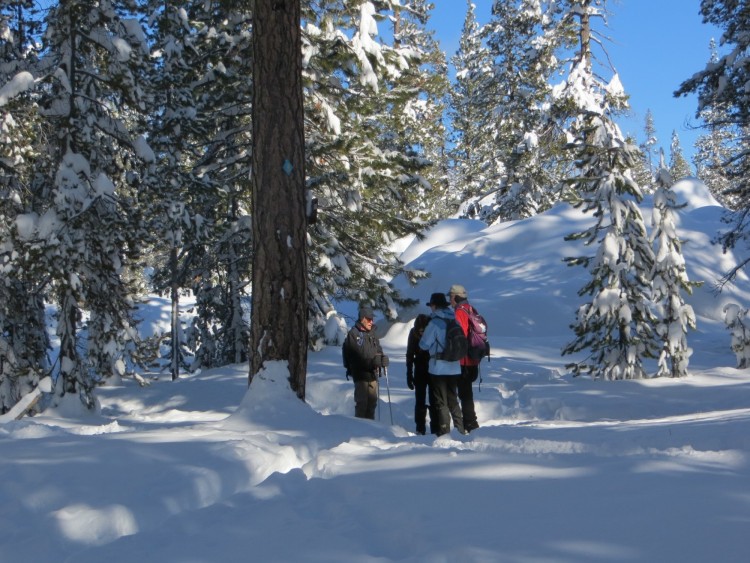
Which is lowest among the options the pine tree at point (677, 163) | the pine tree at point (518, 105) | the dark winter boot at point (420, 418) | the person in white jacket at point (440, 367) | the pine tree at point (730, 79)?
the dark winter boot at point (420, 418)

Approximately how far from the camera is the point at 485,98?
34.3 metres

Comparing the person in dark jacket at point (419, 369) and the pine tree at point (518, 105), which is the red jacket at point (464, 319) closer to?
the person in dark jacket at point (419, 369)

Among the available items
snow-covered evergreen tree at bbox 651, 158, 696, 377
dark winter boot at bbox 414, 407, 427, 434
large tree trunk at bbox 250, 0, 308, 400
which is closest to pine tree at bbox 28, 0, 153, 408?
large tree trunk at bbox 250, 0, 308, 400

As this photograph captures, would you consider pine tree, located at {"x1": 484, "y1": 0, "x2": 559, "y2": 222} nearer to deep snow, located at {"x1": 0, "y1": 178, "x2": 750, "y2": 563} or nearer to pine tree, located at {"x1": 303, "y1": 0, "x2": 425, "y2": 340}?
pine tree, located at {"x1": 303, "y1": 0, "x2": 425, "y2": 340}

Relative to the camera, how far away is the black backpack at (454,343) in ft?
26.3

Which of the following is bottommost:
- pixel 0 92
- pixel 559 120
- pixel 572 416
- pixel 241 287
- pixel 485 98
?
pixel 572 416

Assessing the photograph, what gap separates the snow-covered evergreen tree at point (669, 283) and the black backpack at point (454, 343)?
7533 millimetres

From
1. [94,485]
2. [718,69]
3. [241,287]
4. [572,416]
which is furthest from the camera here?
[241,287]

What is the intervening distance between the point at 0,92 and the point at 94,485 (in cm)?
840

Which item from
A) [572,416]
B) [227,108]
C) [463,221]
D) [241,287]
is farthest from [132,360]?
[463,221]

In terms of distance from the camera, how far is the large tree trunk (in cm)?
753

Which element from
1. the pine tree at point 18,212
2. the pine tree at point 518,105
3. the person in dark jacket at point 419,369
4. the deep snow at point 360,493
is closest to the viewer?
the deep snow at point 360,493

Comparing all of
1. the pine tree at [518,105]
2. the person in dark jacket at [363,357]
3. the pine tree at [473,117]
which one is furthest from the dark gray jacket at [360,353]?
the pine tree at [473,117]

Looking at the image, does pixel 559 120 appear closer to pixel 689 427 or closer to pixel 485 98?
pixel 485 98
